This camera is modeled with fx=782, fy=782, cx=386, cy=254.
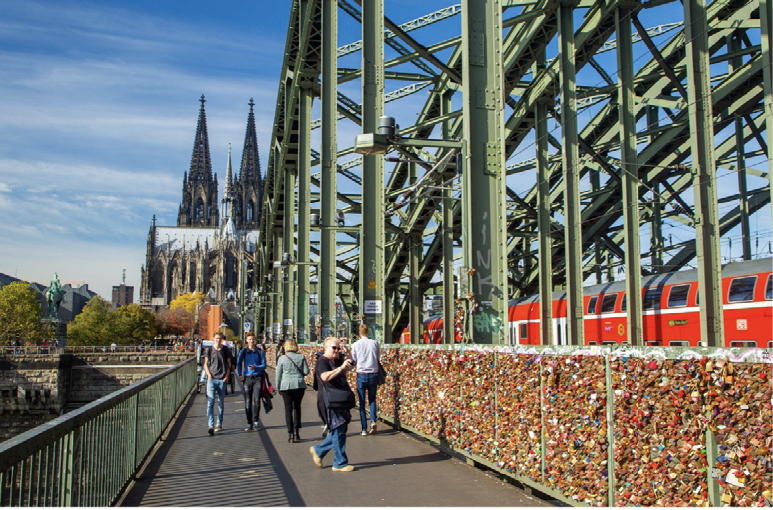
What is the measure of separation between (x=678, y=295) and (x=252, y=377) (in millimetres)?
10683

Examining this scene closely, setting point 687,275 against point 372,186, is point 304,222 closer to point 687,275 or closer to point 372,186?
point 372,186

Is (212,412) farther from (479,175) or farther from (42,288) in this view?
(42,288)

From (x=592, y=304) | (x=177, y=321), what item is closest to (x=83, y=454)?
(x=592, y=304)

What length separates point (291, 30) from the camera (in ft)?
105

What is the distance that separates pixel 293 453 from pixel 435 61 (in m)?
11.9

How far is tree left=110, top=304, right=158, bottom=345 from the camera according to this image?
12175 cm

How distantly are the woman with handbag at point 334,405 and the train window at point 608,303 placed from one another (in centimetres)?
1357

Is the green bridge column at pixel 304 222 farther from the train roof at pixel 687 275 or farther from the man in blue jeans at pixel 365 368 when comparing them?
the man in blue jeans at pixel 365 368

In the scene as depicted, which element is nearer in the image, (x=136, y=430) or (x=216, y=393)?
(x=136, y=430)

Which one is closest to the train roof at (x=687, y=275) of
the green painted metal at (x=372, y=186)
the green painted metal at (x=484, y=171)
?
the green painted metal at (x=372, y=186)

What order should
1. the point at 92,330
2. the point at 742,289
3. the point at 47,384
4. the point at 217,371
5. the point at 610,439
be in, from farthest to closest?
the point at 92,330
the point at 47,384
the point at 742,289
the point at 217,371
the point at 610,439

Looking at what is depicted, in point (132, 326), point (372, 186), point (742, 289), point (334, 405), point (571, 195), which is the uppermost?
point (372, 186)

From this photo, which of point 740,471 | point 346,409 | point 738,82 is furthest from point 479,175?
point 738,82

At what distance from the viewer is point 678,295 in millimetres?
19062
